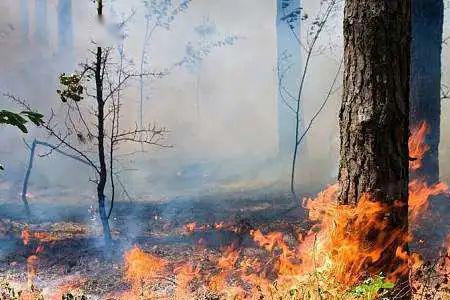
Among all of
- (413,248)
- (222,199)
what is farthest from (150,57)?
(413,248)

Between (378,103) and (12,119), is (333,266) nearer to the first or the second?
(378,103)

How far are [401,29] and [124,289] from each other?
413 cm

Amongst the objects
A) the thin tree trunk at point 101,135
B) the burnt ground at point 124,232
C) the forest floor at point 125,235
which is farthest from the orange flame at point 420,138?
the thin tree trunk at point 101,135

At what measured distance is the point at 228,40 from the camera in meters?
18.4

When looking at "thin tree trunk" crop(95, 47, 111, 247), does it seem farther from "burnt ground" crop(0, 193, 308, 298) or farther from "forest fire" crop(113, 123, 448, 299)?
"forest fire" crop(113, 123, 448, 299)

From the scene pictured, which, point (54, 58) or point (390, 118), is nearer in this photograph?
point (390, 118)

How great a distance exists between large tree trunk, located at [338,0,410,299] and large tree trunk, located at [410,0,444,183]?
14.7 feet

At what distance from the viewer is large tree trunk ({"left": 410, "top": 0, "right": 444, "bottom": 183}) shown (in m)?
7.66

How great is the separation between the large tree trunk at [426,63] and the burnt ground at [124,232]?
261 centimetres

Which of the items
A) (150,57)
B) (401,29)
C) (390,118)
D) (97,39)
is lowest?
(390,118)

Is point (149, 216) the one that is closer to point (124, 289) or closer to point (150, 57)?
point (124, 289)

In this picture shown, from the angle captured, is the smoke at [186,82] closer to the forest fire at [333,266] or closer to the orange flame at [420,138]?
the orange flame at [420,138]

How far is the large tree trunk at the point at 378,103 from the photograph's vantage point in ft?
11.4

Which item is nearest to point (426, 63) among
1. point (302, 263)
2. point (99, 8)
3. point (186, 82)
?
point (302, 263)
